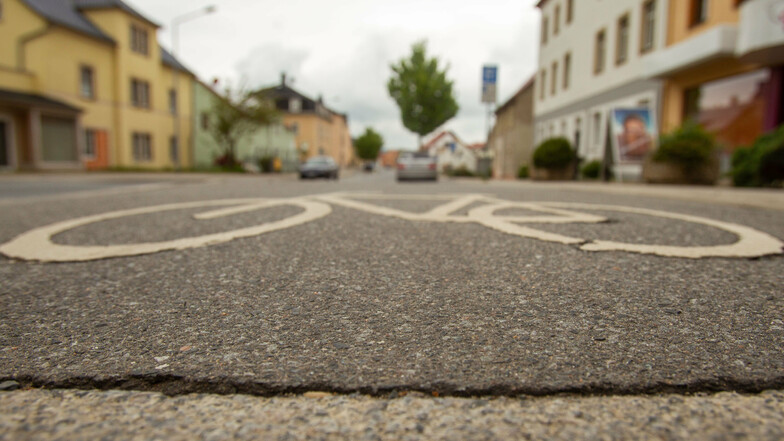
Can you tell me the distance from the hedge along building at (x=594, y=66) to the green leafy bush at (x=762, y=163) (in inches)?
115

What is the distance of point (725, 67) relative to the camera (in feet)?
42.2

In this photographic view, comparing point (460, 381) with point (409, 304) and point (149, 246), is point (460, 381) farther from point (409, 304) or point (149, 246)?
point (149, 246)

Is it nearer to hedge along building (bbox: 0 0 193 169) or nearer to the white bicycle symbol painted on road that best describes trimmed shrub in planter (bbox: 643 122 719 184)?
the white bicycle symbol painted on road

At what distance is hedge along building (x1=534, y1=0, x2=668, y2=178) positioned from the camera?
1627 centimetres

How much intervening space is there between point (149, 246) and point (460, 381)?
9.12 ft

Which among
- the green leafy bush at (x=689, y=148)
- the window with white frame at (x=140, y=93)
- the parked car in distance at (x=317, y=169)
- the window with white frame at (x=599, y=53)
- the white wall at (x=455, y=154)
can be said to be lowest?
the parked car in distance at (x=317, y=169)

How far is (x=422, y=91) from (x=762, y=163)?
1265 inches

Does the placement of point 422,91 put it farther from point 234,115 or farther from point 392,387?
point 392,387

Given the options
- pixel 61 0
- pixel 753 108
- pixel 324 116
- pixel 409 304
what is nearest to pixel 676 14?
pixel 753 108

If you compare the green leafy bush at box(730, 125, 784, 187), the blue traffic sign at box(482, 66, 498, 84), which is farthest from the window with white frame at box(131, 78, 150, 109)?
the green leafy bush at box(730, 125, 784, 187)

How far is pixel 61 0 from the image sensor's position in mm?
25672

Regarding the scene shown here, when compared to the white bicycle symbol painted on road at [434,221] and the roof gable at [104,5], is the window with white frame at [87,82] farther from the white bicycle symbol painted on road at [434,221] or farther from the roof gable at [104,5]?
the white bicycle symbol painted on road at [434,221]

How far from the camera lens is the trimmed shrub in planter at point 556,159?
58.4 ft

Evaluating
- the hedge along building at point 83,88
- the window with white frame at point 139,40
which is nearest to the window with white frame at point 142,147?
the hedge along building at point 83,88
